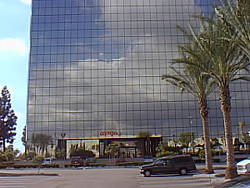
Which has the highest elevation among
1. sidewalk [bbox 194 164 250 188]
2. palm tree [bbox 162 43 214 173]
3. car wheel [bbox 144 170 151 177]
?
palm tree [bbox 162 43 214 173]

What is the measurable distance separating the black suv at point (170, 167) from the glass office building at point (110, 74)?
43.7 metres

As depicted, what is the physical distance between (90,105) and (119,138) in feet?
35.8

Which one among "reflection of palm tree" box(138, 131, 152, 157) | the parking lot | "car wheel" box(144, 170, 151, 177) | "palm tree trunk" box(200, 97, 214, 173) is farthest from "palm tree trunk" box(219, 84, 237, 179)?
"reflection of palm tree" box(138, 131, 152, 157)

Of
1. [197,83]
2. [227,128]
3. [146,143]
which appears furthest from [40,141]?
[227,128]

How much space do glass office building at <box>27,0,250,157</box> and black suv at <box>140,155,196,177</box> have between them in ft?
143

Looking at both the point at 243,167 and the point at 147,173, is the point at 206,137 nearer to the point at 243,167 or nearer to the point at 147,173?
the point at 243,167

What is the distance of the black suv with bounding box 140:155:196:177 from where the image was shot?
1044 inches


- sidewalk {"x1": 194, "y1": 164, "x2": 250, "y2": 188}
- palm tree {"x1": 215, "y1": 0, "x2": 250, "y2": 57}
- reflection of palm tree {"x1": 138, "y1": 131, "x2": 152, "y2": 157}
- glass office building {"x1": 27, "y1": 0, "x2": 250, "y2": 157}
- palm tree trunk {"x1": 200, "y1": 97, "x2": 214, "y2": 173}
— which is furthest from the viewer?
glass office building {"x1": 27, "y1": 0, "x2": 250, "y2": 157}

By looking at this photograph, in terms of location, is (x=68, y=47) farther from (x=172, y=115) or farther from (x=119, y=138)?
(x=172, y=115)

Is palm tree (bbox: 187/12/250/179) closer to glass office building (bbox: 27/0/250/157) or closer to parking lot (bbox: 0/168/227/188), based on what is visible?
parking lot (bbox: 0/168/227/188)

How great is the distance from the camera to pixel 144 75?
73188 millimetres

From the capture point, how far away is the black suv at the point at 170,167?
2652 centimetres

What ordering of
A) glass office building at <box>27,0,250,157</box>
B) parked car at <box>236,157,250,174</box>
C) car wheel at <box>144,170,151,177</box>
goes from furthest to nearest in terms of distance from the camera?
glass office building at <box>27,0,250,157</box>, car wheel at <box>144,170,151,177</box>, parked car at <box>236,157,250,174</box>

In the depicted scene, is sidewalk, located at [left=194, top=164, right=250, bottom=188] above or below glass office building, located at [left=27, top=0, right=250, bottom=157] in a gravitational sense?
below
